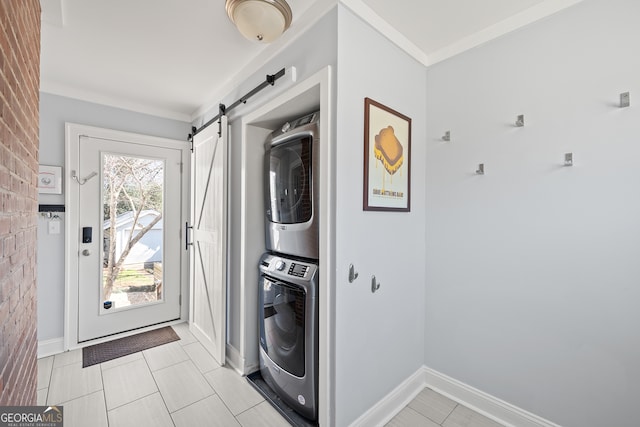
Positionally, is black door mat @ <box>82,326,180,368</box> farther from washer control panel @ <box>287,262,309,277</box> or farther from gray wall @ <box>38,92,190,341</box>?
washer control panel @ <box>287,262,309,277</box>

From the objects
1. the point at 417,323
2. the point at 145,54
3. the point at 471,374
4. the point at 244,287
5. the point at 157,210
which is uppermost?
the point at 145,54

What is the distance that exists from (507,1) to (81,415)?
12.1 feet

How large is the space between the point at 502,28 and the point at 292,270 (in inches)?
81.0

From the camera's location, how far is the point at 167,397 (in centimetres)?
197

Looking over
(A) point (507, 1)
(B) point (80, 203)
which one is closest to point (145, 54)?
(B) point (80, 203)

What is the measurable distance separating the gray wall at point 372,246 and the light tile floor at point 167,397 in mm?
354

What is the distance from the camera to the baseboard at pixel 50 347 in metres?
2.52

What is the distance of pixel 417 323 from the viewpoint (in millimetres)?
2094

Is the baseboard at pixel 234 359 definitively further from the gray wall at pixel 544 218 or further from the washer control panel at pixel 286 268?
A: the gray wall at pixel 544 218

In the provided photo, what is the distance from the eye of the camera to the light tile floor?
1753mm

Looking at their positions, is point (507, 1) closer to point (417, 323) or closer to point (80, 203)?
point (417, 323)

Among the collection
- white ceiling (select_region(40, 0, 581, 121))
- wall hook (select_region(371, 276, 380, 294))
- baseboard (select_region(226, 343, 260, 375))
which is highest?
white ceiling (select_region(40, 0, 581, 121))

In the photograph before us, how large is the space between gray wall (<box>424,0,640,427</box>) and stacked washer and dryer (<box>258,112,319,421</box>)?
1.00m

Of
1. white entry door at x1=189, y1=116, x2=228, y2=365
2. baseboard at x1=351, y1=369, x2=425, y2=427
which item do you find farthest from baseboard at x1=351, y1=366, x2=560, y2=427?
white entry door at x1=189, y1=116, x2=228, y2=365
